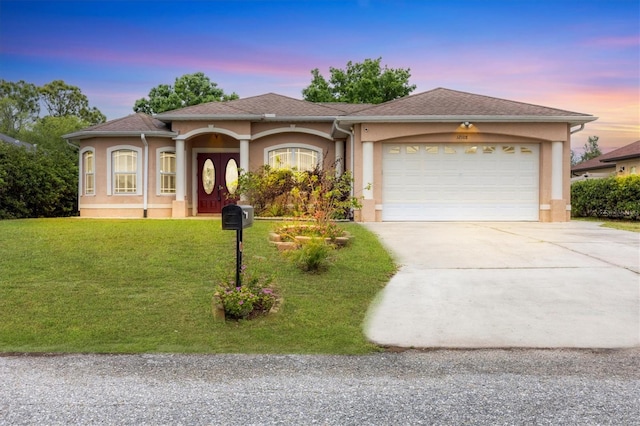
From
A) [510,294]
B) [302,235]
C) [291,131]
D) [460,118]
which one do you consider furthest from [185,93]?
[510,294]

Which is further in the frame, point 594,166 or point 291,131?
point 594,166

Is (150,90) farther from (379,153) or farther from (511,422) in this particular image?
(511,422)

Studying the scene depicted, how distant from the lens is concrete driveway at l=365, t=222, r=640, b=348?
4.71m

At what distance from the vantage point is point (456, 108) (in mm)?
14188

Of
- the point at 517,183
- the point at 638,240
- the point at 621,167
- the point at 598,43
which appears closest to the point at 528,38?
the point at 598,43

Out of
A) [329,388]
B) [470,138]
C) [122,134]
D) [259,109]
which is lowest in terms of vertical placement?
[329,388]

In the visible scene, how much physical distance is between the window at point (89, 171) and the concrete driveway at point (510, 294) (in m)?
11.2

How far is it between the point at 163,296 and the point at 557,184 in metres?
11.9

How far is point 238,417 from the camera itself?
2.94m

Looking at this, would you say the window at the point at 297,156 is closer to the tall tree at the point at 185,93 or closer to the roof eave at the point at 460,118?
the roof eave at the point at 460,118

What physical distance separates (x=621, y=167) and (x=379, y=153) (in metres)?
20.8

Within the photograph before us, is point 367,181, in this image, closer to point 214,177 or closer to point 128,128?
point 214,177

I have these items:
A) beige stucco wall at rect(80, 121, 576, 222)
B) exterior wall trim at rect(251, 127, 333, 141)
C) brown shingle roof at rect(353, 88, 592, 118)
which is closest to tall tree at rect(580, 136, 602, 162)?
brown shingle roof at rect(353, 88, 592, 118)

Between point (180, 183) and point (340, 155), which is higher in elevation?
point (340, 155)
